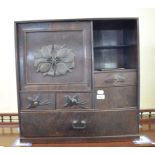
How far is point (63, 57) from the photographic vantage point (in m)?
1.78

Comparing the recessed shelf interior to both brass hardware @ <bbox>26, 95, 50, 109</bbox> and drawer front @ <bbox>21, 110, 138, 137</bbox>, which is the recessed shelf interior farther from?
brass hardware @ <bbox>26, 95, 50, 109</bbox>

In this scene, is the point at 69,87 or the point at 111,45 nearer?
the point at 69,87

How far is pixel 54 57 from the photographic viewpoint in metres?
1.78

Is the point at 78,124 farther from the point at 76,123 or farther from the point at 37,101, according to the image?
the point at 37,101

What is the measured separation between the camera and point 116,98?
1831 millimetres

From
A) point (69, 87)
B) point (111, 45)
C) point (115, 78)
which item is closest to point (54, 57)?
point (69, 87)

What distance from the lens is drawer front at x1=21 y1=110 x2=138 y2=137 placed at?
1.80 m

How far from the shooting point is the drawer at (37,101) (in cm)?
179

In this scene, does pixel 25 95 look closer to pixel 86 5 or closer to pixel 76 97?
pixel 76 97

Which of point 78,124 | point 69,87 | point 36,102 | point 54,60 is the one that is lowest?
point 78,124

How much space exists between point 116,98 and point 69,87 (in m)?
0.39

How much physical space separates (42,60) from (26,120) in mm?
490

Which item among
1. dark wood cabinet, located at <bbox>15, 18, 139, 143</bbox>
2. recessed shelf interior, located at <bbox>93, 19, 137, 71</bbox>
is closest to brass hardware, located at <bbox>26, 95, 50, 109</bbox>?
dark wood cabinet, located at <bbox>15, 18, 139, 143</bbox>

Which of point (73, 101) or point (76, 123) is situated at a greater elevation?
point (73, 101)
